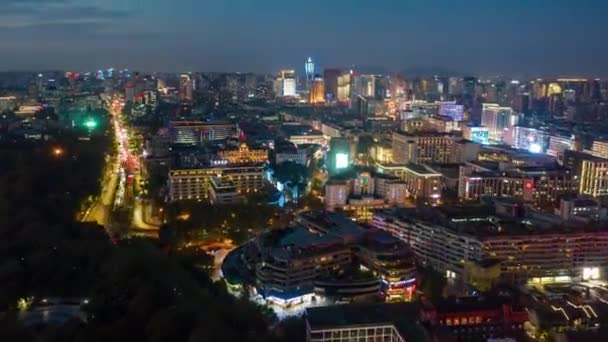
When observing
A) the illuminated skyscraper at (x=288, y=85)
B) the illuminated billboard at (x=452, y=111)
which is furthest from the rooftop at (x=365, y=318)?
the illuminated skyscraper at (x=288, y=85)

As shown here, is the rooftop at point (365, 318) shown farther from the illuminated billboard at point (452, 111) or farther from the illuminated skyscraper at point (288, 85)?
the illuminated skyscraper at point (288, 85)

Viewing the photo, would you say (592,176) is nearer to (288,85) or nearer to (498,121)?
(498,121)

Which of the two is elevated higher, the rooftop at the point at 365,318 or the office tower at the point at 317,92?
the office tower at the point at 317,92

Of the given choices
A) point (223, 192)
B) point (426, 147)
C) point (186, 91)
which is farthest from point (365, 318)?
point (186, 91)

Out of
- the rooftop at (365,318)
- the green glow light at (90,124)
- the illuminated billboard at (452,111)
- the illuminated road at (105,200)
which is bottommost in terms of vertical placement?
the illuminated road at (105,200)

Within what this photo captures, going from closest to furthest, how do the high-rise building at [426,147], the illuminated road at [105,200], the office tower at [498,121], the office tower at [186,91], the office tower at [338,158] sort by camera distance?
the illuminated road at [105,200] < the office tower at [338,158] < the high-rise building at [426,147] < the office tower at [498,121] < the office tower at [186,91]

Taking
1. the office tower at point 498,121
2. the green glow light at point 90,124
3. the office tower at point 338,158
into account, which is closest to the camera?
the office tower at point 338,158

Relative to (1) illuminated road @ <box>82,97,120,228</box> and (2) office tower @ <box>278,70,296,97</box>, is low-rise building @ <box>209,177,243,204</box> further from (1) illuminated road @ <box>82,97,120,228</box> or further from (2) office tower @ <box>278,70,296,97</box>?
(2) office tower @ <box>278,70,296,97</box>

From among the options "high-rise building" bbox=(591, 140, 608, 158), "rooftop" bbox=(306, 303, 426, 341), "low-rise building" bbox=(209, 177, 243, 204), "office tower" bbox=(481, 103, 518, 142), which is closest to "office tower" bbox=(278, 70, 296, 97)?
"office tower" bbox=(481, 103, 518, 142)
